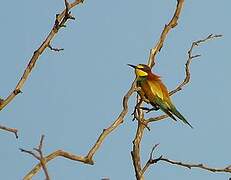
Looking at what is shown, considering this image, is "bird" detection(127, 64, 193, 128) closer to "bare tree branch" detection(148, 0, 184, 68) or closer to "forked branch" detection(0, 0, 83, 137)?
"bare tree branch" detection(148, 0, 184, 68)

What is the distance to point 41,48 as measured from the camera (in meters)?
3.27

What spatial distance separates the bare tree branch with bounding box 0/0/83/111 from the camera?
2979 millimetres

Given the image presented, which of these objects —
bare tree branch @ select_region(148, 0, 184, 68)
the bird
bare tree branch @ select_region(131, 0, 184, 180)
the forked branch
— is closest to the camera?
the forked branch

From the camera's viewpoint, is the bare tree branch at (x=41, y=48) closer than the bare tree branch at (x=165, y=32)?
Yes

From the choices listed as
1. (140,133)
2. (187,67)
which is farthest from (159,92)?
(140,133)

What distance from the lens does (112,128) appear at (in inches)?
114

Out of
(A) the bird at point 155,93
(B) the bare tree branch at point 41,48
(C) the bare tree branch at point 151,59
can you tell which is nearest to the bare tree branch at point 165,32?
(C) the bare tree branch at point 151,59

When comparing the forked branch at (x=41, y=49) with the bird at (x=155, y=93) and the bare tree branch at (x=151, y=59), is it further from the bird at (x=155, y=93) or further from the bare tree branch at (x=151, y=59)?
the bird at (x=155, y=93)

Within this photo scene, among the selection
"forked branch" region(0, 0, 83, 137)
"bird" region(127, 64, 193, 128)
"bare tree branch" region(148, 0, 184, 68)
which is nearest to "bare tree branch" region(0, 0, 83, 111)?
"forked branch" region(0, 0, 83, 137)

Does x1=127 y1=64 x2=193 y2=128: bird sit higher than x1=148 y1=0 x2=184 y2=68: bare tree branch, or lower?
lower

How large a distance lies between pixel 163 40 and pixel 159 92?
6.71ft

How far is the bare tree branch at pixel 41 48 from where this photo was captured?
9.77ft

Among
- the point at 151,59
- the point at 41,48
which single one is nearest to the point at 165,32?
the point at 151,59

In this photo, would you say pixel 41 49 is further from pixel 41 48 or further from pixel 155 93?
pixel 155 93
